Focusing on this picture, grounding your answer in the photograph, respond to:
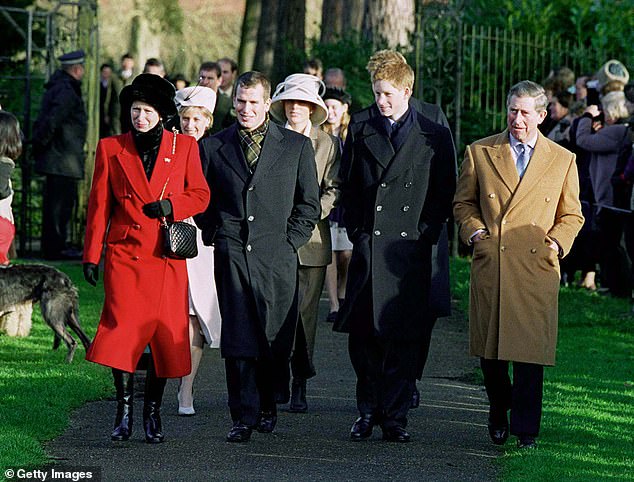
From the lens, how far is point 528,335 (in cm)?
802

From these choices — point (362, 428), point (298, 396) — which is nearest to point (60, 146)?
point (298, 396)

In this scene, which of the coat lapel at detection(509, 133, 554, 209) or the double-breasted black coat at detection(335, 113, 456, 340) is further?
the double-breasted black coat at detection(335, 113, 456, 340)

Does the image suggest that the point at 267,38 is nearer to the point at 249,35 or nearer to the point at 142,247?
the point at 249,35

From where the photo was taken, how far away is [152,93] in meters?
8.03

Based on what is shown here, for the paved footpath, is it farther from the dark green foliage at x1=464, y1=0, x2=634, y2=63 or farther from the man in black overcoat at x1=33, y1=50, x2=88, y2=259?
the dark green foliage at x1=464, y1=0, x2=634, y2=63

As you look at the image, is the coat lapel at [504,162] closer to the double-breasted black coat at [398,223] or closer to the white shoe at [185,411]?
the double-breasted black coat at [398,223]

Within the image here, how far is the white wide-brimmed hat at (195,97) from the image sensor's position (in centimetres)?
938

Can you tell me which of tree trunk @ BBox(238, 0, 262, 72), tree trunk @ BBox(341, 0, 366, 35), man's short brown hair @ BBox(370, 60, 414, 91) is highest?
tree trunk @ BBox(341, 0, 366, 35)

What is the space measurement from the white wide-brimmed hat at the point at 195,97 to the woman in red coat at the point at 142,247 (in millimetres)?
1236

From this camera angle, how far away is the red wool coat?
7.95 metres

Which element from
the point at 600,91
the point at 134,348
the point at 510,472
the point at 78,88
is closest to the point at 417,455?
the point at 510,472

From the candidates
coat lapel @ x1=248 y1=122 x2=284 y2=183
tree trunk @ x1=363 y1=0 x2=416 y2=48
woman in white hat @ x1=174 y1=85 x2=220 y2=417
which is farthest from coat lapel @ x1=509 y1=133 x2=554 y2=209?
tree trunk @ x1=363 y1=0 x2=416 y2=48

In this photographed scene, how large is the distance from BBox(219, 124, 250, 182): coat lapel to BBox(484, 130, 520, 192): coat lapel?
136 cm

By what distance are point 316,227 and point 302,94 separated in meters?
0.83
